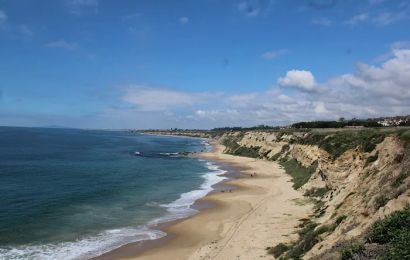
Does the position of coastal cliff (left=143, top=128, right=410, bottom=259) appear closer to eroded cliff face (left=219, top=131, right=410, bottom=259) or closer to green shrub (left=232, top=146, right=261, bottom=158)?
eroded cliff face (left=219, top=131, right=410, bottom=259)

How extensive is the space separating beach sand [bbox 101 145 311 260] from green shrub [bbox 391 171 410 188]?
7668 millimetres

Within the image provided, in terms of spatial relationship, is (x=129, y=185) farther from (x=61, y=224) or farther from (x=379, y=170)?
(x=379, y=170)

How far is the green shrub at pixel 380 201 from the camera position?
60.6 feet

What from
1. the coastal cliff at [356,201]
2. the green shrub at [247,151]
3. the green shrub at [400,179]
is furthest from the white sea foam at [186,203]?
the green shrub at [247,151]

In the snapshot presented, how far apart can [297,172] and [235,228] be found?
31.7m

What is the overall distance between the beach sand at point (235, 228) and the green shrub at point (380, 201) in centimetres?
689

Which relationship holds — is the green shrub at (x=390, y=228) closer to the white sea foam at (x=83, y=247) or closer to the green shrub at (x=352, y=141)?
the white sea foam at (x=83, y=247)

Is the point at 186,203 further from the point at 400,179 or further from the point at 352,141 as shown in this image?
the point at 400,179

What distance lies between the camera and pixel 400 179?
19.7 m

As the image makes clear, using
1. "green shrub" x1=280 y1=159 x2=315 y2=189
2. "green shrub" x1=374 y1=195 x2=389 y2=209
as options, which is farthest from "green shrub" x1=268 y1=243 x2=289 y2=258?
"green shrub" x1=280 y1=159 x2=315 y2=189

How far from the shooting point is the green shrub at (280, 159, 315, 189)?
50162 mm

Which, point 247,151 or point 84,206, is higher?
point 247,151

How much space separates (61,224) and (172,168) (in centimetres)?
4406

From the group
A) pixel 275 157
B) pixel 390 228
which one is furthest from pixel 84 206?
pixel 275 157
